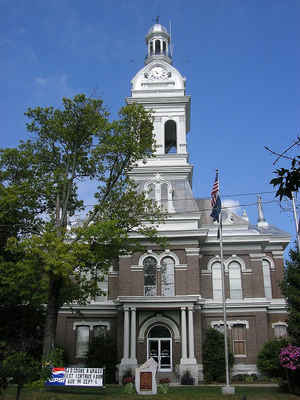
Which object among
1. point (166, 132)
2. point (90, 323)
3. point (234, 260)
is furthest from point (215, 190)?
point (166, 132)

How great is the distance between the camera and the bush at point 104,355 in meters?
30.5

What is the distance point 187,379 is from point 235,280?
877 centimetres

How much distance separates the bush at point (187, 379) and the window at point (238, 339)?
489cm

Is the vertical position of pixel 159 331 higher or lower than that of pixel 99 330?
lower

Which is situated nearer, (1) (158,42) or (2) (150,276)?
(2) (150,276)

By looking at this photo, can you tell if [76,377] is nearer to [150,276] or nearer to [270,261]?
[150,276]

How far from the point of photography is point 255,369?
1250 inches

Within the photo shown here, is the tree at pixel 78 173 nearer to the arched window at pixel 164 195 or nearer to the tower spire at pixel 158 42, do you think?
the arched window at pixel 164 195

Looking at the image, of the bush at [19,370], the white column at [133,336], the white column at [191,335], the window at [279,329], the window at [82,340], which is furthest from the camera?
the window at [279,329]

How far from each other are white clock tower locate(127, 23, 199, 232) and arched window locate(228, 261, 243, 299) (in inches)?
181

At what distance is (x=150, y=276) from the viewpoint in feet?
109

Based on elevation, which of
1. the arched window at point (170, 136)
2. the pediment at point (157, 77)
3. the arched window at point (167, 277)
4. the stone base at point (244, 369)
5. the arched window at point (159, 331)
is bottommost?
the stone base at point (244, 369)

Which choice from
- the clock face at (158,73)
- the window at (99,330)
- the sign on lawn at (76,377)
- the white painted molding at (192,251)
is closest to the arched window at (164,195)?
the white painted molding at (192,251)

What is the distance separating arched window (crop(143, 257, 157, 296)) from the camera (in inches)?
1286
